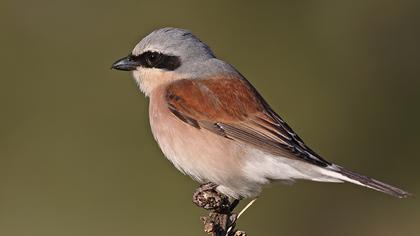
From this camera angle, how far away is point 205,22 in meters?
8.07

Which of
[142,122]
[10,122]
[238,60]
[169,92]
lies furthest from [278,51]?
[169,92]

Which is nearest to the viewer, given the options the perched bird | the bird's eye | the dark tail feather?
the dark tail feather

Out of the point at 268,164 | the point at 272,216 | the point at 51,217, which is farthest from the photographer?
the point at 272,216

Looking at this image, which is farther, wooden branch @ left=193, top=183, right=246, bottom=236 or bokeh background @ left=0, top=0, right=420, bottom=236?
bokeh background @ left=0, top=0, right=420, bottom=236

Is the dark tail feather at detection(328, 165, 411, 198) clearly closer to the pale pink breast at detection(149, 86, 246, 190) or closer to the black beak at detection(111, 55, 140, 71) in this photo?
the pale pink breast at detection(149, 86, 246, 190)

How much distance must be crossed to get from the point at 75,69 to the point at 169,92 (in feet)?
9.51

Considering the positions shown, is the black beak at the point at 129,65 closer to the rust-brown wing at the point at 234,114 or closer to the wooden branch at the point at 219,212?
the rust-brown wing at the point at 234,114

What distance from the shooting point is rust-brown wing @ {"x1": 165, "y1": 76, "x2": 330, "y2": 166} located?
4.53 m

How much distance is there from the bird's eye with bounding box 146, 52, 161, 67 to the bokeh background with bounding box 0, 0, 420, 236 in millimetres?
1759

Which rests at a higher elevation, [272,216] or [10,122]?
[10,122]

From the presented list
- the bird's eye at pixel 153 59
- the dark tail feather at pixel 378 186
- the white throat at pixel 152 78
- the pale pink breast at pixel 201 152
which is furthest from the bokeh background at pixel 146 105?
the dark tail feather at pixel 378 186

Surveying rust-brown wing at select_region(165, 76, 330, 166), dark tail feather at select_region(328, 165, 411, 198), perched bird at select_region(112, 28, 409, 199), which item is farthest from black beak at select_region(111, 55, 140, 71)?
dark tail feather at select_region(328, 165, 411, 198)

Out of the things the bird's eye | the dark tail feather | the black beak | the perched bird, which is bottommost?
the dark tail feather

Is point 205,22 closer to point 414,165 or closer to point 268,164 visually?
point 414,165
